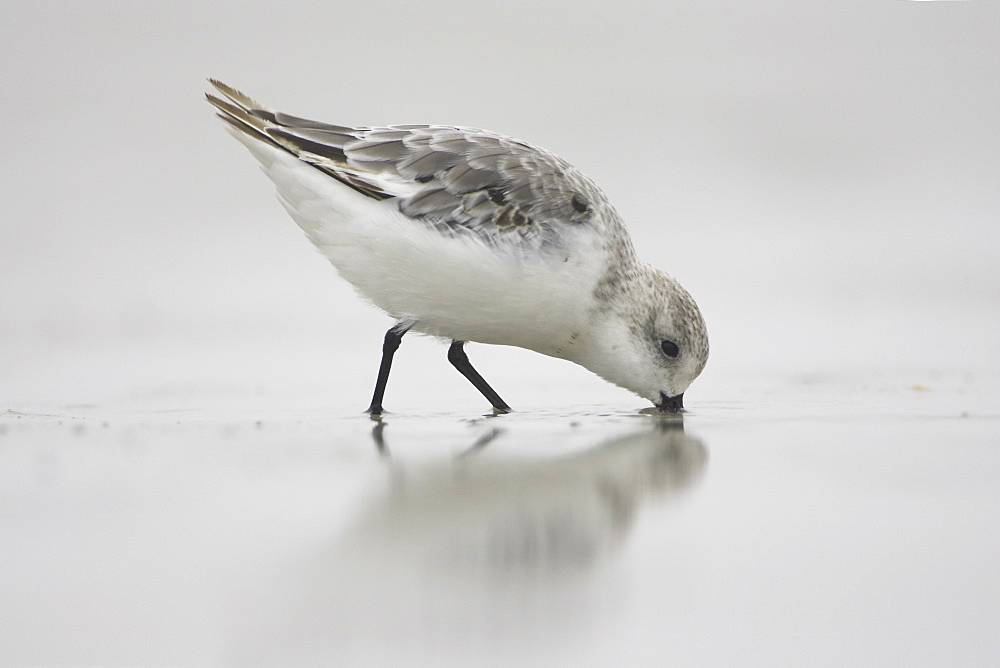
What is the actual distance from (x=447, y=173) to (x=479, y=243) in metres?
A: 0.37

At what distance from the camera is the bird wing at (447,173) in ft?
13.3

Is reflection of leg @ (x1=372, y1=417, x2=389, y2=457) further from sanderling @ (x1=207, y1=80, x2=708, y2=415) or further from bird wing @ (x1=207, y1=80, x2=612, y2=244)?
bird wing @ (x1=207, y1=80, x2=612, y2=244)

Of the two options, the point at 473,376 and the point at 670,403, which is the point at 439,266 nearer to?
the point at 473,376

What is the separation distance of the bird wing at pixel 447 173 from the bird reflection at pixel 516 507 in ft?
3.21

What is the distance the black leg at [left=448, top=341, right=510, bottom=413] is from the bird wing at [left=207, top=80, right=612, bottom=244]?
0.79 m

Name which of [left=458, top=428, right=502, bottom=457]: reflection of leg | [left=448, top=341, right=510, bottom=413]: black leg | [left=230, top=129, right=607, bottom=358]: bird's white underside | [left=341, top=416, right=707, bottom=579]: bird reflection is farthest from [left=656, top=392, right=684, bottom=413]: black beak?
[left=458, top=428, right=502, bottom=457]: reflection of leg

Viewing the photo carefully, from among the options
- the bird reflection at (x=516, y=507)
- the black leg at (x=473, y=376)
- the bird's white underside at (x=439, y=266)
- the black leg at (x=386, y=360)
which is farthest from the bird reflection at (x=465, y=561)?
the black leg at (x=473, y=376)

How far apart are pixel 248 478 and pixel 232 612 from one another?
108 centimetres

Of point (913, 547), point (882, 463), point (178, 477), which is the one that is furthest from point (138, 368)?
point (913, 547)

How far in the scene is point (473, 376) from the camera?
4.69 m

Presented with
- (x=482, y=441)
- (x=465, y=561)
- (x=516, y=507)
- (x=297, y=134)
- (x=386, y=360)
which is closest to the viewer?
(x=465, y=561)

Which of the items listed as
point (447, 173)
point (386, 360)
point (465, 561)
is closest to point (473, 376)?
point (386, 360)

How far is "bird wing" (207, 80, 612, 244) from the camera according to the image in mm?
4066

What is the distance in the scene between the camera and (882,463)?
3.18 m
